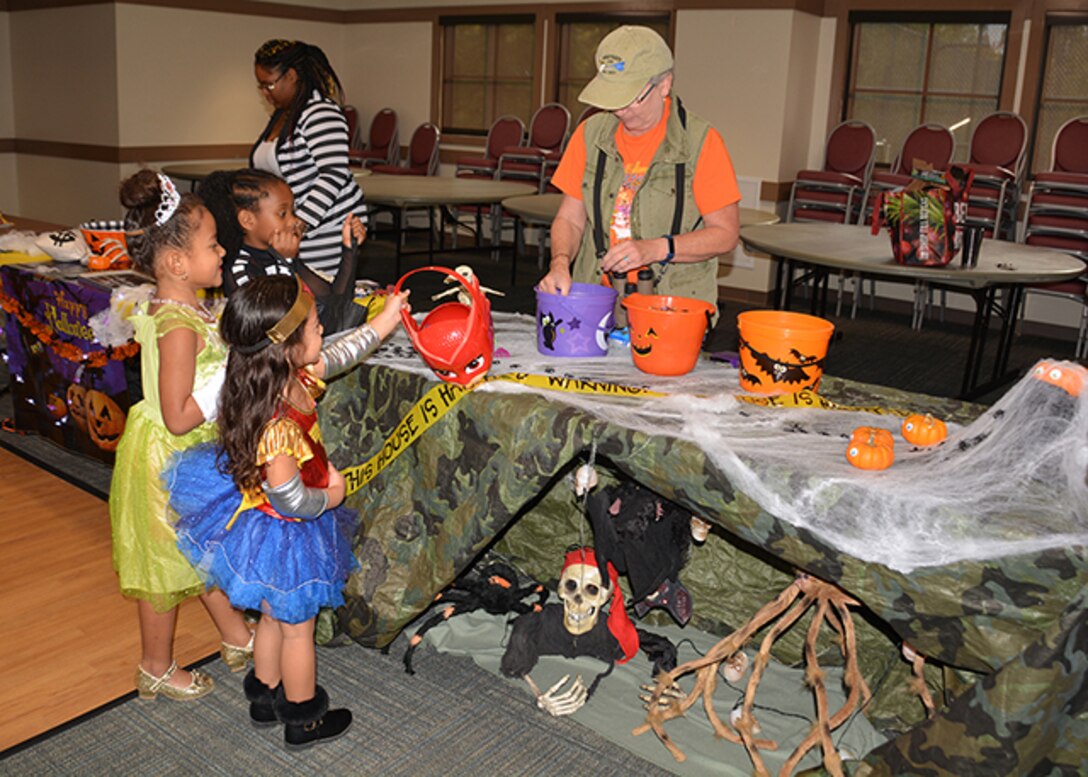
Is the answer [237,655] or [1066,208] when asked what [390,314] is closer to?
[237,655]

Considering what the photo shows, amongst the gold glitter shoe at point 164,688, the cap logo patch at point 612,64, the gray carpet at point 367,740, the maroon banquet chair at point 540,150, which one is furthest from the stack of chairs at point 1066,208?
the gold glitter shoe at point 164,688

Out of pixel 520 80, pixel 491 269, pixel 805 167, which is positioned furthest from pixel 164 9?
pixel 805 167

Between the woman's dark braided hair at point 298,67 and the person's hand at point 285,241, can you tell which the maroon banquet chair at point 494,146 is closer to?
the woman's dark braided hair at point 298,67

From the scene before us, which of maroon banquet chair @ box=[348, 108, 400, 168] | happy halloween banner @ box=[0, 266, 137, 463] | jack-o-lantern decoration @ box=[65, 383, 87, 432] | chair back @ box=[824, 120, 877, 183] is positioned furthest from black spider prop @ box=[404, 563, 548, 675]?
maroon banquet chair @ box=[348, 108, 400, 168]

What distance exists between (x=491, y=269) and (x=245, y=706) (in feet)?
20.6

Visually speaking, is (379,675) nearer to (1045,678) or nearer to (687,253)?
(687,253)

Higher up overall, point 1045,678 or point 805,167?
point 805,167

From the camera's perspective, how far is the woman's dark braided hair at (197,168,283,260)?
8.12 feet

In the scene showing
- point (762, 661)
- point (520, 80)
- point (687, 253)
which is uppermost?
point (520, 80)

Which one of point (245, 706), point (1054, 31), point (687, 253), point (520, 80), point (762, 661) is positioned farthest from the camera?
point (520, 80)

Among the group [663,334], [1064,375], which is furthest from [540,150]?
[1064,375]

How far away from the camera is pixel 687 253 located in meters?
2.44

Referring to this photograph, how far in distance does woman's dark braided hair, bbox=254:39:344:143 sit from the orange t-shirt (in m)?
0.83

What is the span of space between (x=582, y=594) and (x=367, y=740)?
56 centimetres
